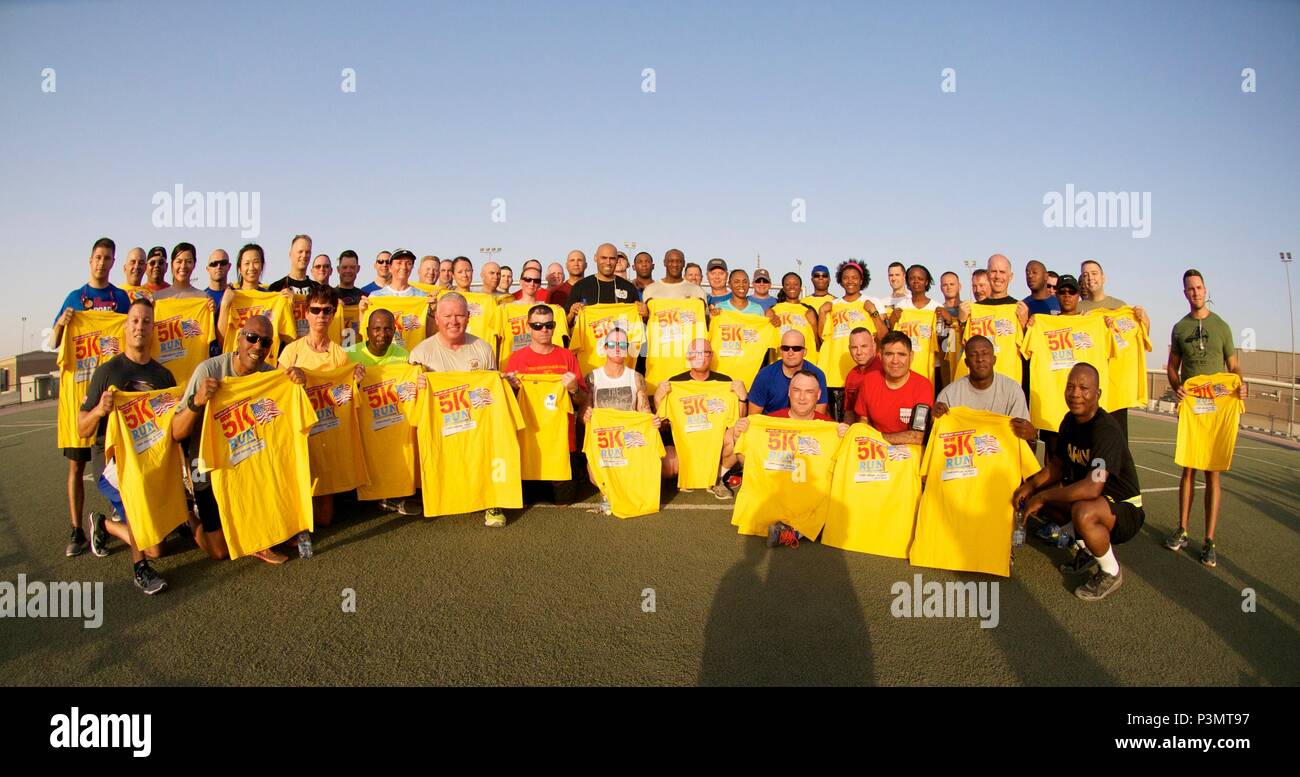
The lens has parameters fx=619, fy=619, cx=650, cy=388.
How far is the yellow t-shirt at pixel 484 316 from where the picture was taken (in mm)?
8172

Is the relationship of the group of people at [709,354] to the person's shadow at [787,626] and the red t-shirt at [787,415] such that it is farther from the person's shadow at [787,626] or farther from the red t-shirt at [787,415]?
the person's shadow at [787,626]

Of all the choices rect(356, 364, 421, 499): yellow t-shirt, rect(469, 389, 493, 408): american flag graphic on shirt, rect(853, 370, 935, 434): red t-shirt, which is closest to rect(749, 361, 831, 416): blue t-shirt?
rect(853, 370, 935, 434): red t-shirt

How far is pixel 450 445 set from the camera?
6152mm

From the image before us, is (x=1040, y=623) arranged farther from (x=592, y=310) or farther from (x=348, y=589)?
(x=592, y=310)

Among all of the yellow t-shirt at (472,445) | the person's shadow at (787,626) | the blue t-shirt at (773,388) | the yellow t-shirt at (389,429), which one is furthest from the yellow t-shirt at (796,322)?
the yellow t-shirt at (389,429)

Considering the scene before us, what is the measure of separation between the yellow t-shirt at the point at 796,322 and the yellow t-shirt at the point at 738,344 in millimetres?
169

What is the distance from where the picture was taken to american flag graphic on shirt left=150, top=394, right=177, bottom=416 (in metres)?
4.86

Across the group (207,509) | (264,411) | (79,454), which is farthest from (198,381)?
(79,454)

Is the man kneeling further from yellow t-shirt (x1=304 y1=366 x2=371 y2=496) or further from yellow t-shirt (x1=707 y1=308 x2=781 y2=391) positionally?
yellow t-shirt (x1=304 y1=366 x2=371 y2=496)

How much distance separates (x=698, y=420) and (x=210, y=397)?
14.8 ft

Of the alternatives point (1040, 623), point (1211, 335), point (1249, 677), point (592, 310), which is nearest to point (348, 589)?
point (592, 310)

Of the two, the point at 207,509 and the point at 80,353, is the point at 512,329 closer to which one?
the point at 207,509

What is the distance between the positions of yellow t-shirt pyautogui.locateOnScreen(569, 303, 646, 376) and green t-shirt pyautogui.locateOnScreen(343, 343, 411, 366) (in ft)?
7.40
